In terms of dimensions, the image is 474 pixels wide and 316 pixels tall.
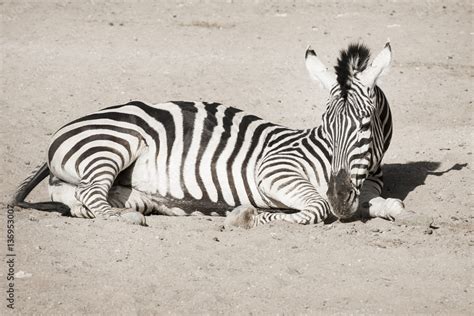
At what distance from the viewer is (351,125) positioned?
7.67 metres

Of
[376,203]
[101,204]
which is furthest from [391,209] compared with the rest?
[101,204]

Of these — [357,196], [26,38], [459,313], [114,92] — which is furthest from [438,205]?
[26,38]

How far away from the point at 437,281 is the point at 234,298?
4.81 feet

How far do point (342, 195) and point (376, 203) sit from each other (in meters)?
0.72

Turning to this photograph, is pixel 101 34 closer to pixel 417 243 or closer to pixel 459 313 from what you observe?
pixel 417 243

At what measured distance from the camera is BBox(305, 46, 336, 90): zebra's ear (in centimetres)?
819

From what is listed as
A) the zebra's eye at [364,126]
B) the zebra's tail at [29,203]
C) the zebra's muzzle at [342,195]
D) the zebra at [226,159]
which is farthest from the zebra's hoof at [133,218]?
the zebra's eye at [364,126]

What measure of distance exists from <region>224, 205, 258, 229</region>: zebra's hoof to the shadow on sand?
188 cm

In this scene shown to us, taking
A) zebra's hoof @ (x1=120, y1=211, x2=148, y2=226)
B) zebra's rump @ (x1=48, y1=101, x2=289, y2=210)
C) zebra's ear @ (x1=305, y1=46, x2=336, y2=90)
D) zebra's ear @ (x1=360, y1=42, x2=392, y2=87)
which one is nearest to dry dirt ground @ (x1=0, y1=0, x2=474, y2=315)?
zebra's hoof @ (x1=120, y1=211, x2=148, y2=226)

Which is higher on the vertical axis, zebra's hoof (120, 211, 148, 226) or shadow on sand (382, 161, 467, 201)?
shadow on sand (382, 161, 467, 201)

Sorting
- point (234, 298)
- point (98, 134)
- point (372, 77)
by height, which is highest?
point (372, 77)

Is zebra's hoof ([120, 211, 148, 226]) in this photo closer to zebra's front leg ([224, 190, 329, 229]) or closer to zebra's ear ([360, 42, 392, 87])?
zebra's front leg ([224, 190, 329, 229])

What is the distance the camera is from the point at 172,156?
27.8ft

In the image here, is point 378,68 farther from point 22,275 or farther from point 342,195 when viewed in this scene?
point 22,275
